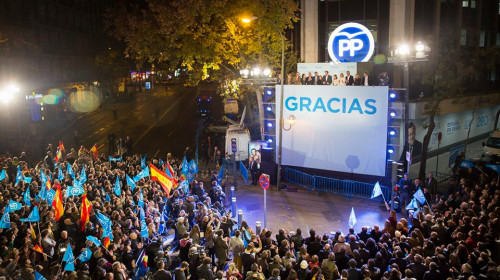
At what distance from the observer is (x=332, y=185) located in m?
21.9

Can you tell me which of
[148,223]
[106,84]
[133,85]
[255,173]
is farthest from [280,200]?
[133,85]

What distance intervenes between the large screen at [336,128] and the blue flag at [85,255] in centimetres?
1390

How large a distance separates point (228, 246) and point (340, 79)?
11.9 m

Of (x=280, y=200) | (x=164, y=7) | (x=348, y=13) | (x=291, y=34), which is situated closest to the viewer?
(x=280, y=200)

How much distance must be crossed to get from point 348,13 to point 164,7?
11.9 metres

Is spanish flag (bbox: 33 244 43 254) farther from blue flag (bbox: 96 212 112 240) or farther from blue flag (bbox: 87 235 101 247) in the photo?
blue flag (bbox: 96 212 112 240)

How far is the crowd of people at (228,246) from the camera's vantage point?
1021 centimetres

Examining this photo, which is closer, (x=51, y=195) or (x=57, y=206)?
(x=57, y=206)

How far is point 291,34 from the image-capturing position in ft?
111

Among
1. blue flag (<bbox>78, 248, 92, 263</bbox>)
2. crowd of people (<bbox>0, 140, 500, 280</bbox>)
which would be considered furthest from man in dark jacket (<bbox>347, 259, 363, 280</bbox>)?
blue flag (<bbox>78, 248, 92, 263</bbox>)

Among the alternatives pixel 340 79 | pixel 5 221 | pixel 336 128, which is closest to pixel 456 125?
pixel 340 79

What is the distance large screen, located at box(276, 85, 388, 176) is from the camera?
2066cm

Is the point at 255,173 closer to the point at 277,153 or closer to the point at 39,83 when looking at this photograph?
the point at 277,153

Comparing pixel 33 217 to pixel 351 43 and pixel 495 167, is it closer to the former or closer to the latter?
pixel 351 43
